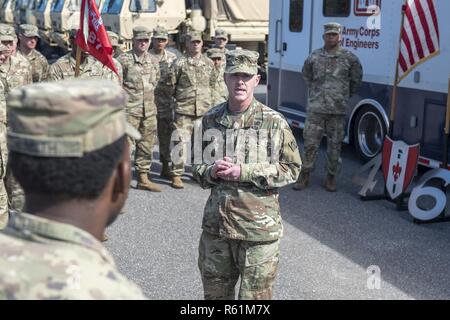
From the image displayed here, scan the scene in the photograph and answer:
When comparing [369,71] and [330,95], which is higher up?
[369,71]

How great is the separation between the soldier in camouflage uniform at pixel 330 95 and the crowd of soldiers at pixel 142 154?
0.01 meters

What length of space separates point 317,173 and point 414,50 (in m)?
2.13

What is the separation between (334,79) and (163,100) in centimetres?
198

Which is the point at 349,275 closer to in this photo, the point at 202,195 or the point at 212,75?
the point at 202,195

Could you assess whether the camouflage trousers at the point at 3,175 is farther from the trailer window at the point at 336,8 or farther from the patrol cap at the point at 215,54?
the trailer window at the point at 336,8

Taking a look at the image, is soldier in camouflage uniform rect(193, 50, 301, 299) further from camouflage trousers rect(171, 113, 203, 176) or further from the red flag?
camouflage trousers rect(171, 113, 203, 176)

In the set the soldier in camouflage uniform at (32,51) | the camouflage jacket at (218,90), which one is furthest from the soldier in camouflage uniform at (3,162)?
the soldier in camouflage uniform at (32,51)

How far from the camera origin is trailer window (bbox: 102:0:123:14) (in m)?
14.1

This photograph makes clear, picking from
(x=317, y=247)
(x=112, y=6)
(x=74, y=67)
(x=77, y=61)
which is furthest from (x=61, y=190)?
(x=112, y=6)

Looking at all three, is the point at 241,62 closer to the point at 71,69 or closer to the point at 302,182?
the point at 71,69

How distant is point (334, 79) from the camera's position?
720cm

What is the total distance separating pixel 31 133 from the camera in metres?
1.29

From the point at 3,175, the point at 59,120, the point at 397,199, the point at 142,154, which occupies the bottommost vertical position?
the point at 397,199
